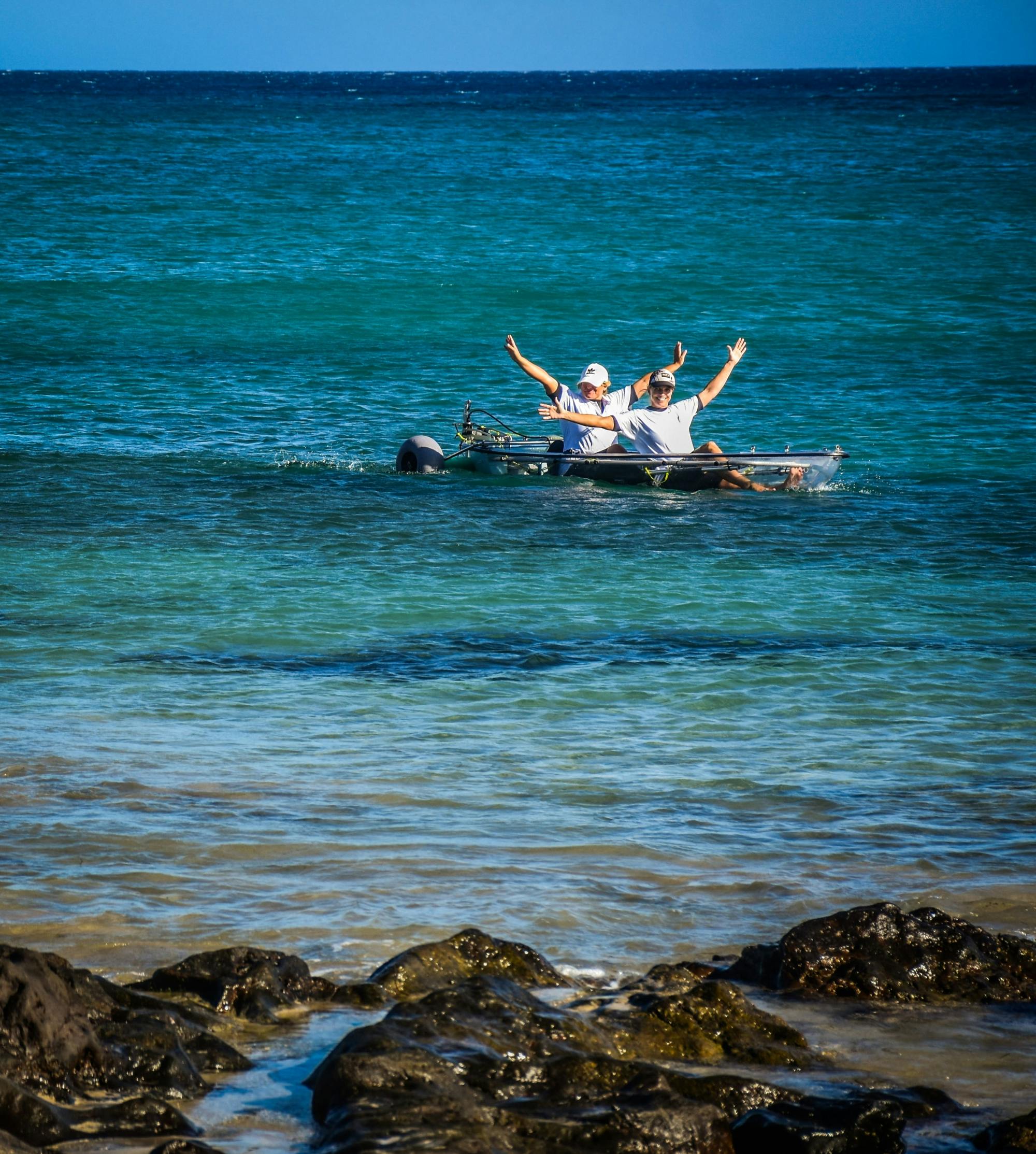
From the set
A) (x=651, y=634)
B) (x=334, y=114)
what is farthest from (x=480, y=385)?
(x=334, y=114)

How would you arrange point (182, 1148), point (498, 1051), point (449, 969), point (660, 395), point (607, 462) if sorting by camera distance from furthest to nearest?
point (607, 462) → point (660, 395) → point (449, 969) → point (498, 1051) → point (182, 1148)

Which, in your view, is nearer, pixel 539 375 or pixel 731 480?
pixel 539 375

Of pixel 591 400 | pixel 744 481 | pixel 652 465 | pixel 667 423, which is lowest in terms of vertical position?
pixel 744 481

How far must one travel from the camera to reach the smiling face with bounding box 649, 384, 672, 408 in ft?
45.1

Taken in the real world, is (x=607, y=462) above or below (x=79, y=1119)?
above

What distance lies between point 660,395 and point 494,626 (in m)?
4.88

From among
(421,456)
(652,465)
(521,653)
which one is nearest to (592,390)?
(652,465)

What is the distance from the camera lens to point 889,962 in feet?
15.3

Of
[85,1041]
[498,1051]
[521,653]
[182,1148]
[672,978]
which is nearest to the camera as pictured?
[182,1148]

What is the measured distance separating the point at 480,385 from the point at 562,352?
Result: 10.7 ft

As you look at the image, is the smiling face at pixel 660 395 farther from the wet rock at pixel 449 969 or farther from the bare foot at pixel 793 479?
the wet rock at pixel 449 969

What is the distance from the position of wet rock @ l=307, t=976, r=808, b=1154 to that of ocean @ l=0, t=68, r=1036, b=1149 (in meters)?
0.39

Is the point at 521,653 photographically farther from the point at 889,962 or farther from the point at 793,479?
the point at 793,479

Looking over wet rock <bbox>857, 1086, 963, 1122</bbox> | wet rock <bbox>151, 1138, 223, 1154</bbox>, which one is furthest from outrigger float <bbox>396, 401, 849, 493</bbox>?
wet rock <bbox>151, 1138, 223, 1154</bbox>
